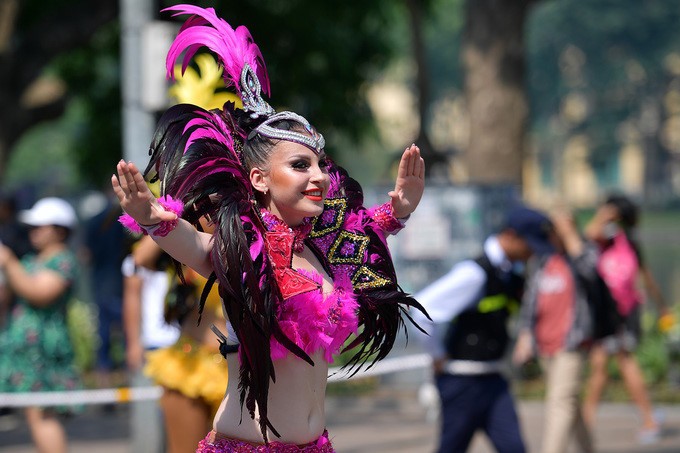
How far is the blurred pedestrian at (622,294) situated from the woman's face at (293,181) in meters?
6.20

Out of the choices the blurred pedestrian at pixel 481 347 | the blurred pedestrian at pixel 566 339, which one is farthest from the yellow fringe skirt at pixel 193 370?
the blurred pedestrian at pixel 566 339

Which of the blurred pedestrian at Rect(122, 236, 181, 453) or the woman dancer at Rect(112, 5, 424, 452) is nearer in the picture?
the woman dancer at Rect(112, 5, 424, 452)

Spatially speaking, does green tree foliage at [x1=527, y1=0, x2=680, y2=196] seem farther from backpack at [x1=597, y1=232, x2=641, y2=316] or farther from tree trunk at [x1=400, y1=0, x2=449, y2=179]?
backpack at [x1=597, y1=232, x2=641, y2=316]

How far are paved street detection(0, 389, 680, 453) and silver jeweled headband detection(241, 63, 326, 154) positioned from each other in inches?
231

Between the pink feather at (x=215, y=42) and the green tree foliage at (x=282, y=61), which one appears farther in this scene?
the green tree foliage at (x=282, y=61)

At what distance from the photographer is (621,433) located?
399 inches

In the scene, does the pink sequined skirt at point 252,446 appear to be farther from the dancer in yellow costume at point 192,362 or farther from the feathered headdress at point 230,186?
the dancer in yellow costume at point 192,362

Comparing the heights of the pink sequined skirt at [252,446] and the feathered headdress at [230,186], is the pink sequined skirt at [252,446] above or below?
below

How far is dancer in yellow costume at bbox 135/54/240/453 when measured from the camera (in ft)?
18.7

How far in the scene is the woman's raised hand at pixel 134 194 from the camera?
10.8 ft

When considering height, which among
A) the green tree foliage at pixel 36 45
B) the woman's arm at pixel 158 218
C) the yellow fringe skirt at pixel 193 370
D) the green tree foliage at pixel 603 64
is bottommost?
the yellow fringe skirt at pixel 193 370

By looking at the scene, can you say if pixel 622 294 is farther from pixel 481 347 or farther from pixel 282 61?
pixel 282 61

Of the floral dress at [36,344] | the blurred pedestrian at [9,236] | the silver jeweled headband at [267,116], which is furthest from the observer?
the blurred pedestrian at [9,236]

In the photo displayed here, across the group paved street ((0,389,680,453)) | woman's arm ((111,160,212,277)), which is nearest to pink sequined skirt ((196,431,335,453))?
woman's arm ((111,160,212,277))
